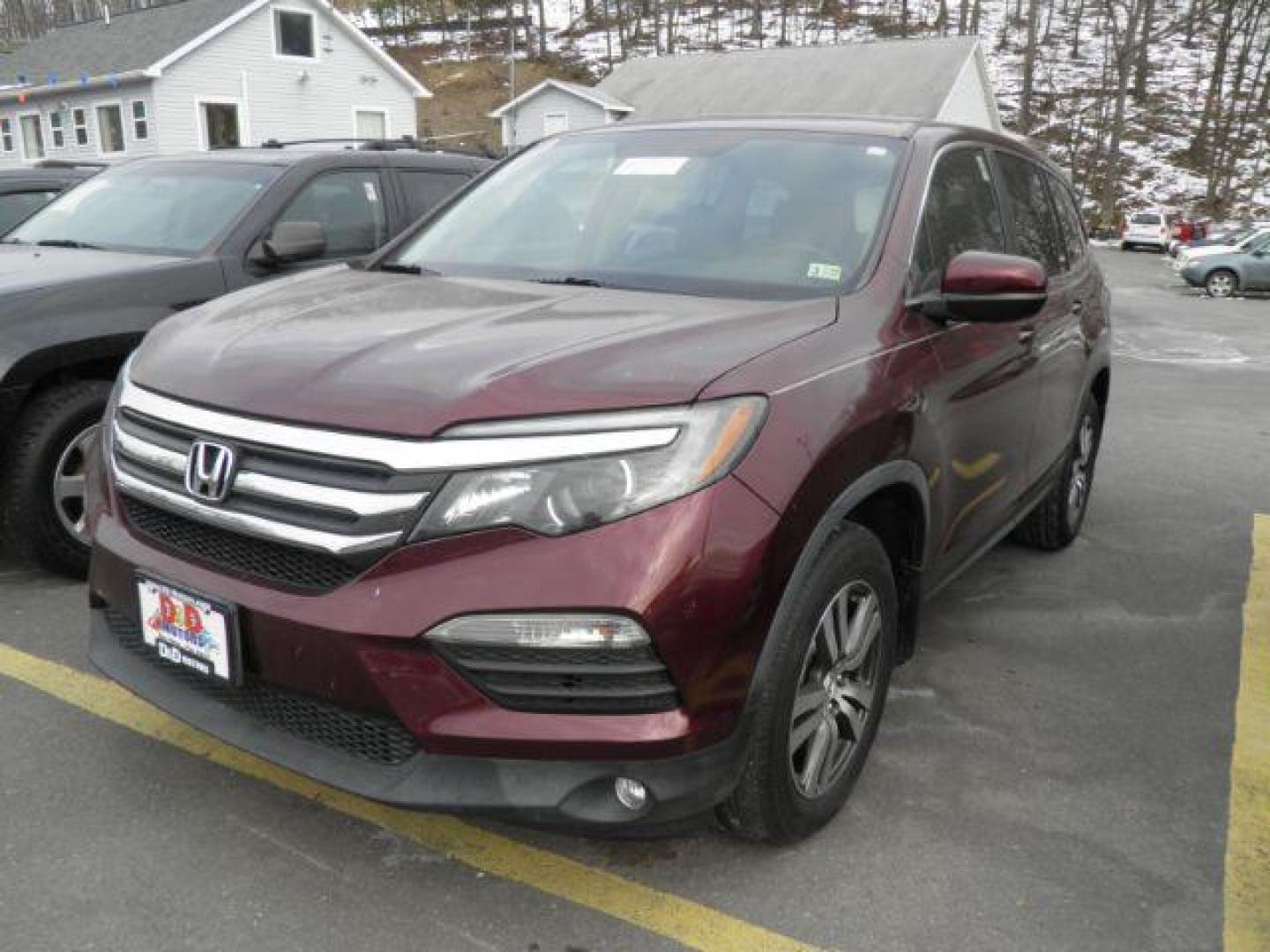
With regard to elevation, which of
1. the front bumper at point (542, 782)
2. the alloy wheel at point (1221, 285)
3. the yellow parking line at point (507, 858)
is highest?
the front bumper at point (542, 782)

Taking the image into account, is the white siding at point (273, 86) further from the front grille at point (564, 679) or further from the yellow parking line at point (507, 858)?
the front grille at point (564, 679)

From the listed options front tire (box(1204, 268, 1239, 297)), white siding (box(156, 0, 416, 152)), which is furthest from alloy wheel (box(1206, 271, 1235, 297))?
white siding (box(156, 0, 416, 152))

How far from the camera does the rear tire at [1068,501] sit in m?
A: 4.95

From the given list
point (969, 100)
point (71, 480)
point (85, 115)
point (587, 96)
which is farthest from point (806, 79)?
point (71, 480)

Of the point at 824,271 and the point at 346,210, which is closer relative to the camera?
the point at 824,271

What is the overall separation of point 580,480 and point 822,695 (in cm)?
92

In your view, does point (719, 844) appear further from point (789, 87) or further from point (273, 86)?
point (789, 87)

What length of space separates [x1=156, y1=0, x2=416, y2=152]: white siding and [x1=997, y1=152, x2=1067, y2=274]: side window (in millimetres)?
28892

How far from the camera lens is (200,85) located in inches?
1183

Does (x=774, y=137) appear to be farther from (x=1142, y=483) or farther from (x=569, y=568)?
(x=1142, y=483)

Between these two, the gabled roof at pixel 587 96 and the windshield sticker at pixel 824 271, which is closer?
the windshield sticker at pixel 824 271

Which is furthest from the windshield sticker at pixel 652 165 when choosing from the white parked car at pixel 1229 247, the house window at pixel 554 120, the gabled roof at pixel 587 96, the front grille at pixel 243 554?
the house window at pixel 554 120

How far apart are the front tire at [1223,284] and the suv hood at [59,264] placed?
2426 cm

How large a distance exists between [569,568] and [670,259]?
139 centimetres
